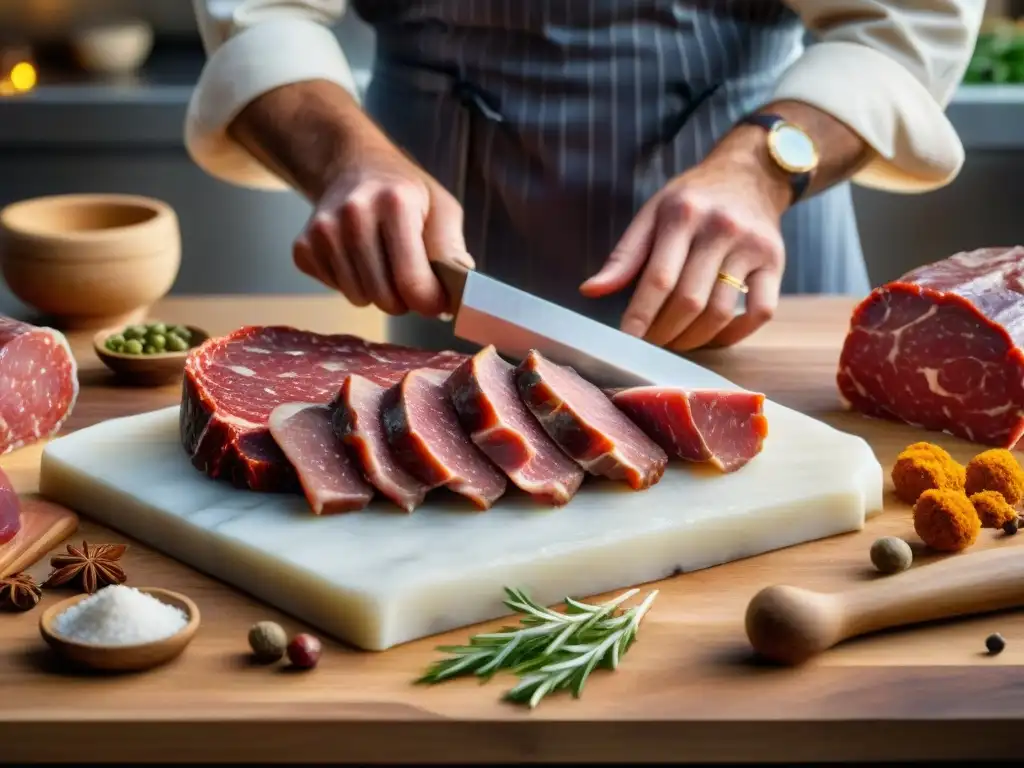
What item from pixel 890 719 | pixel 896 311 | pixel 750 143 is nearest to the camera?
pixel 890 719

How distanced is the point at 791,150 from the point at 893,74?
0.26 meters

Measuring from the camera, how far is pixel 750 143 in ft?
7.95

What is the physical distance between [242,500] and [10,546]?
275 mm

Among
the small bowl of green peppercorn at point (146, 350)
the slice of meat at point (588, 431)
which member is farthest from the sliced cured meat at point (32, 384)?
the slice of meat at point (588, 431)

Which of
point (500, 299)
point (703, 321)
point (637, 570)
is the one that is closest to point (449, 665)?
point (637, 570)

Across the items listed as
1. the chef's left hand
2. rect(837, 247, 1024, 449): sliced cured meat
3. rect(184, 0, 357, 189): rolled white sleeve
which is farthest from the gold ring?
rect(184, 0, 357, 189): rolled white sleeve

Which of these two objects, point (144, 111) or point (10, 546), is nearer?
point (10, 546)

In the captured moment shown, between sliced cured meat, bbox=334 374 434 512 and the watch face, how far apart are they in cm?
90

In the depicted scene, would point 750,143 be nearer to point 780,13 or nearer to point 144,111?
point 780,13

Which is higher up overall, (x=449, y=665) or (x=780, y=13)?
(x=780, y=13)

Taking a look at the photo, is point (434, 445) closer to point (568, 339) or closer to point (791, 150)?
point (568, 339)

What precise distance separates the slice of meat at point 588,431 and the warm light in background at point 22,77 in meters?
3.17

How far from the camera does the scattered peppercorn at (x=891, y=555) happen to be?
174 centimetres

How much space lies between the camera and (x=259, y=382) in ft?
6.73
